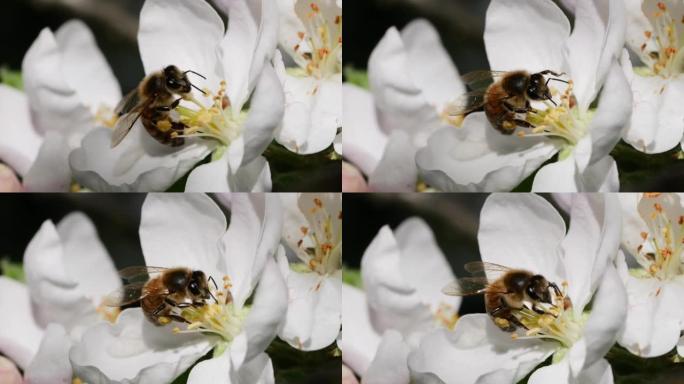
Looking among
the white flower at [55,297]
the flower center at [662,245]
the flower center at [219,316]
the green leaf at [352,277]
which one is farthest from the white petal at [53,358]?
the flower center at [662,245]

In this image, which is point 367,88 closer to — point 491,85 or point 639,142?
point 491,85

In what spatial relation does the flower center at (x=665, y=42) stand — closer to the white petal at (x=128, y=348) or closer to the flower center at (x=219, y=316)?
the flower center at (x=219, y=316)

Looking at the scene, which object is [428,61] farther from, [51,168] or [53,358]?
[53,358]

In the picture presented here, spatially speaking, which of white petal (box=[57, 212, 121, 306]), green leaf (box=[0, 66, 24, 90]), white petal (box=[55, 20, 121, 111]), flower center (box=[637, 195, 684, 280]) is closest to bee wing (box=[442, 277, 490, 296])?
flower center (box=[637, 195, 684, 280])

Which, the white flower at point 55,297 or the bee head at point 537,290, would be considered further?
the white flower at point 55,297

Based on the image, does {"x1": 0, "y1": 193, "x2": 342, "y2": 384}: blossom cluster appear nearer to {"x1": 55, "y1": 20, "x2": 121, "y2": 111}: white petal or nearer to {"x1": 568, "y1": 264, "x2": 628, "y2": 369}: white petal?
{"x1": 55, "y1": 20, "x2": 121, "y2": 111}: white petal

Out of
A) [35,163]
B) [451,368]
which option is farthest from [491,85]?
[35,163]
